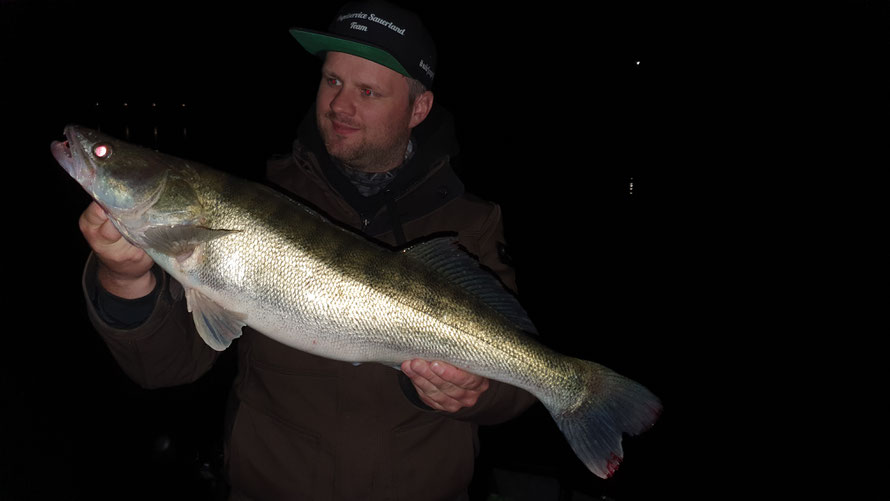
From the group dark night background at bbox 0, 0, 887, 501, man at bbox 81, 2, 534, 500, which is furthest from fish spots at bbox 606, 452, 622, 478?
dark night background at bbox 0, 0, 887, 501

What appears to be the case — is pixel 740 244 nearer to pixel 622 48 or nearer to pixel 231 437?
pixel 622 48

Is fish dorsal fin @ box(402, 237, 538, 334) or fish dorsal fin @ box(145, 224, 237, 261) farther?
fish dorsal fin @ box(402, 237, 538, 334)

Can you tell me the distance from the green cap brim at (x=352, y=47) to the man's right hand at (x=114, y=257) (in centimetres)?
123

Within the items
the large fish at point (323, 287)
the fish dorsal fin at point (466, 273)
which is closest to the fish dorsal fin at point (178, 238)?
the large fish at point (323, 287)

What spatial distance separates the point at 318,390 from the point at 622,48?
2205 cm

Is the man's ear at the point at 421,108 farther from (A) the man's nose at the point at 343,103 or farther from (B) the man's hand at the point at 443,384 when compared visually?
(B) the man's hand at the point at 443,384

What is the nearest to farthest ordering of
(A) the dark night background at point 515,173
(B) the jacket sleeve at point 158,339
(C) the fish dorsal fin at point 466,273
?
(B) the jacket sleeve at point 158,339 < (C) the fish dorsal fin at point 466,273 < (A) the dark night background at point 515,173

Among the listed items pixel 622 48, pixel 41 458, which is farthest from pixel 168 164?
pixel 622 48

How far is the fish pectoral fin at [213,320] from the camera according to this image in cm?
182

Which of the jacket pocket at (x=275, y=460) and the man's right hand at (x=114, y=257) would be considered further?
the jacket pocket at (x=275, y=460)

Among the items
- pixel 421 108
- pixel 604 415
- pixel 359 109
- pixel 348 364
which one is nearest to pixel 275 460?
pixel 348 364

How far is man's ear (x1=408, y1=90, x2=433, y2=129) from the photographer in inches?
107

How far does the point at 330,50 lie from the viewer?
8.30 feet

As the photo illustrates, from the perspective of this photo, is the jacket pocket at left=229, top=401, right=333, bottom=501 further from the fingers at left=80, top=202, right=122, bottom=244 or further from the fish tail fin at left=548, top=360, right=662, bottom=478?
the fish tail fin at left=548, top=360, right=662, bottom=478
